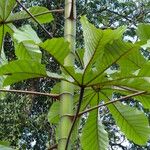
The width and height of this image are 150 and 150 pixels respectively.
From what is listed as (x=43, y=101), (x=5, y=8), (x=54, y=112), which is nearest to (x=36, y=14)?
(x=5, y=8)

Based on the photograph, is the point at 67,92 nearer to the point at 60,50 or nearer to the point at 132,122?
the point at 60,50

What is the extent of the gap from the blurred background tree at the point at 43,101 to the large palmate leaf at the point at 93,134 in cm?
331

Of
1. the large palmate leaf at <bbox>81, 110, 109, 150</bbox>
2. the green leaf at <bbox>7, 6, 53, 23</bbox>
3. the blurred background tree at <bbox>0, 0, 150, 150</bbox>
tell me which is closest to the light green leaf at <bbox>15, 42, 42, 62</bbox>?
the green leaf at <bbox>7, 6, 53, 23</bbox>

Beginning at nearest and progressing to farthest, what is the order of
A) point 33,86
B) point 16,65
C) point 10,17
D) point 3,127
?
point 16,65, point 10,17, point 3,127, point 33,86

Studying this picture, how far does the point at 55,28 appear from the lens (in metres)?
5.61

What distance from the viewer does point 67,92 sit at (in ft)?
2.68

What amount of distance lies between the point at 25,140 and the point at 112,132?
46.9 inches

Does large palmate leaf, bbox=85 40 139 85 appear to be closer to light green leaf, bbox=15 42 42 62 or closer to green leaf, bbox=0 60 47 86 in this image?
green leaf, bbox=0 60 47 86

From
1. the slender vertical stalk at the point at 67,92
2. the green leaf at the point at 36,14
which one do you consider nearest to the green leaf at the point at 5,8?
the green leaf at the point at 36,14

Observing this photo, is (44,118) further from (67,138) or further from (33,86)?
(67,138)

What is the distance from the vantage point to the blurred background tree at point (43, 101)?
4.75 metres

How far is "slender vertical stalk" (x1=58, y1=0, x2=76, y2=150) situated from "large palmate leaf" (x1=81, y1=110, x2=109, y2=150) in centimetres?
21

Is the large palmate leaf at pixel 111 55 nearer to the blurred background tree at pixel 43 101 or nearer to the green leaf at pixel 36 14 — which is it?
the green leaf at pixel 36 14

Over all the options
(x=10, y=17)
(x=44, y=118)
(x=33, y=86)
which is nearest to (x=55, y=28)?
(x=33, y=86)
